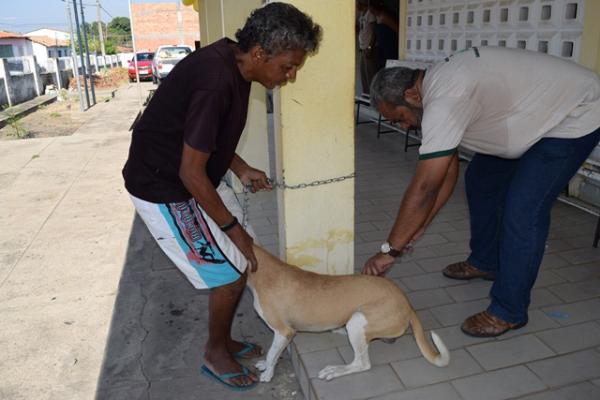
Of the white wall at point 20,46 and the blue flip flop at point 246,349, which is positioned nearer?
the blue flip flop at point 246,349

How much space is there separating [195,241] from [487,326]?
5.68 feet

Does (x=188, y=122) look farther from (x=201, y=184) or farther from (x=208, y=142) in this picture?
(x=201, y=184)

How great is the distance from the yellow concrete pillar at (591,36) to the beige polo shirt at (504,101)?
2.18 m

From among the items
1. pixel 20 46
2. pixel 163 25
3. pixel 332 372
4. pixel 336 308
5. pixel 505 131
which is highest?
pixel 163 25

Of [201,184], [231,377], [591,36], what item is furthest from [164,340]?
[591,36]

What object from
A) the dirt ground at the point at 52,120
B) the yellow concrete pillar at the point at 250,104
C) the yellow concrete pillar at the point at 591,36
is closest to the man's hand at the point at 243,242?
the yellow concrete pillar at the point at 250,104

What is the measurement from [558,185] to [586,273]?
132 centimetres

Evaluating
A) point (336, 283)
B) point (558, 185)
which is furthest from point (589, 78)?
point (336, 283)

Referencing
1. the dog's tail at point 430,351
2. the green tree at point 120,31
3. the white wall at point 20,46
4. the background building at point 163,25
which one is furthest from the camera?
the green tree at point 120,31

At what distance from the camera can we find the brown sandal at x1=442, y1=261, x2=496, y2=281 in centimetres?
362

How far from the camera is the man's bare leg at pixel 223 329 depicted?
2.77 metres

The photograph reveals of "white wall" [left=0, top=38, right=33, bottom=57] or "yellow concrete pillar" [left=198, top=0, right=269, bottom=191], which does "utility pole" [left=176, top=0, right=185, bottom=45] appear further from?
"yellow concrete pillar" [left=198, top=0, right=269, bottom=191]

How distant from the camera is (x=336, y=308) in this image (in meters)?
2.70

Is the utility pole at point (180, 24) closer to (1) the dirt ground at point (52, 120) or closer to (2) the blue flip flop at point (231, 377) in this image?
(1) the dirt ground at point (52, 120)
